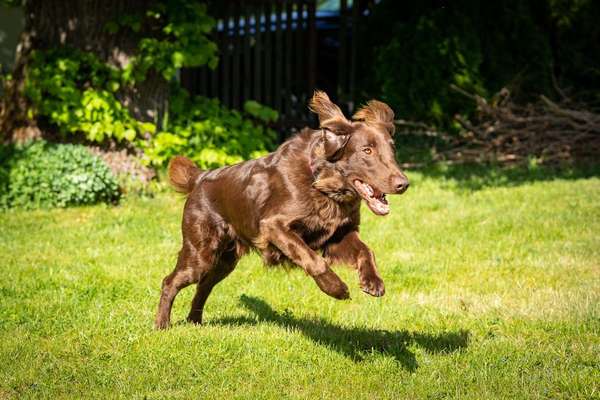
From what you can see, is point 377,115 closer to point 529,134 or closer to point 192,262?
point 192,262

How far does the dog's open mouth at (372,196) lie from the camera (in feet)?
14.6

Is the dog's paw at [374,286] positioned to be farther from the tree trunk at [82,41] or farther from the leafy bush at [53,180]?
the tree trunk at [82,41]

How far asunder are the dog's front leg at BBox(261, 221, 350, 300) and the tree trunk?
20.5ft

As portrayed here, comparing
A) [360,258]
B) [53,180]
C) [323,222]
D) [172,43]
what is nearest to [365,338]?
[360,258]

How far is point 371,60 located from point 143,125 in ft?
17.5

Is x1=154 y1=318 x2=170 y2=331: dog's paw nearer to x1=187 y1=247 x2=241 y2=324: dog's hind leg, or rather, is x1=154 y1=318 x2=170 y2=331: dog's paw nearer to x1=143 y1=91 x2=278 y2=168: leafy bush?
x1=187 y1=247 x2=241 y2=324: dog's hind leg

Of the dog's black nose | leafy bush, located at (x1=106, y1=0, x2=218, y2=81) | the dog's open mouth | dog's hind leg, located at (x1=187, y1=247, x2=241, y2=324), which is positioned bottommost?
dog's hind leg, located at (x1=187, y1=247, x2=241, y2=324)

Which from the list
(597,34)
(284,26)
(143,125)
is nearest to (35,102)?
(143,125)

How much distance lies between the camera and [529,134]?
12.1 meters

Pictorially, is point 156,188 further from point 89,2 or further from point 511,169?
point 511,169

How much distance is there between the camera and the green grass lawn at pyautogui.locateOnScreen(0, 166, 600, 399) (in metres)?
4.51

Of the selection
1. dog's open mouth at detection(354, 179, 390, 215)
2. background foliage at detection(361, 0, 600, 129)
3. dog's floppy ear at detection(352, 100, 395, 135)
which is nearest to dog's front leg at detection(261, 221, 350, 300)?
dog's open mouth at detection(354, 179, 390, 215)

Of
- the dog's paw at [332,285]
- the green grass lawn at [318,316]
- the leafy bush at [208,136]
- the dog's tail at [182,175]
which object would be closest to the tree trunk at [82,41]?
the leafy bush at [208,136]

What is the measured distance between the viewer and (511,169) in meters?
11.6
